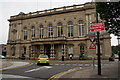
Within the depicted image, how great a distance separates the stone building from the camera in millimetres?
29984

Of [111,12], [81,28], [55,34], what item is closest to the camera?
[111,12]

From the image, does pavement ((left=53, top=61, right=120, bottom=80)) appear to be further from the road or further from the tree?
the tree

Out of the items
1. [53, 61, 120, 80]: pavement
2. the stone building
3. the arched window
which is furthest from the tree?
the arched window

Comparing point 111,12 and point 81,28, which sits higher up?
point 81,28

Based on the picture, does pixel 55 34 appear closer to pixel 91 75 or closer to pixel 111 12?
pixel 111 12

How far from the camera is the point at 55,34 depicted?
3316cm

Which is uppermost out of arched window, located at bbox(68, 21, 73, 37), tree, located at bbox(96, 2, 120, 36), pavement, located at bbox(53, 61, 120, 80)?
arched window, located at bbox(68, 21, 73, 37)

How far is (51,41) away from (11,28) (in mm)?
17312

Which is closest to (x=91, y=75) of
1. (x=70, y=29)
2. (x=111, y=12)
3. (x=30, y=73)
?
(x=111, y=12)

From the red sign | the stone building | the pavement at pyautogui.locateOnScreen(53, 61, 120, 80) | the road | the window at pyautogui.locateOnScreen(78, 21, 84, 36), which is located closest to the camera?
the pavement at pyautogui.locateOnScreen(53, 61, 120, 80)

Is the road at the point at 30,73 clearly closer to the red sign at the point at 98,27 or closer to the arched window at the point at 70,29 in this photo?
the red sign at the point at 98,27

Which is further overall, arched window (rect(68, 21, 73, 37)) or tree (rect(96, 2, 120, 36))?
arched window (rect(68, 21, 73, 37))

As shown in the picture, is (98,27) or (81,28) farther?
(81,28)

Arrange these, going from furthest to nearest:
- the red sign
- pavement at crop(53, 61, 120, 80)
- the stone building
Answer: the stone building, the red sign, pavement at crop(53, 61, 120, 80)
